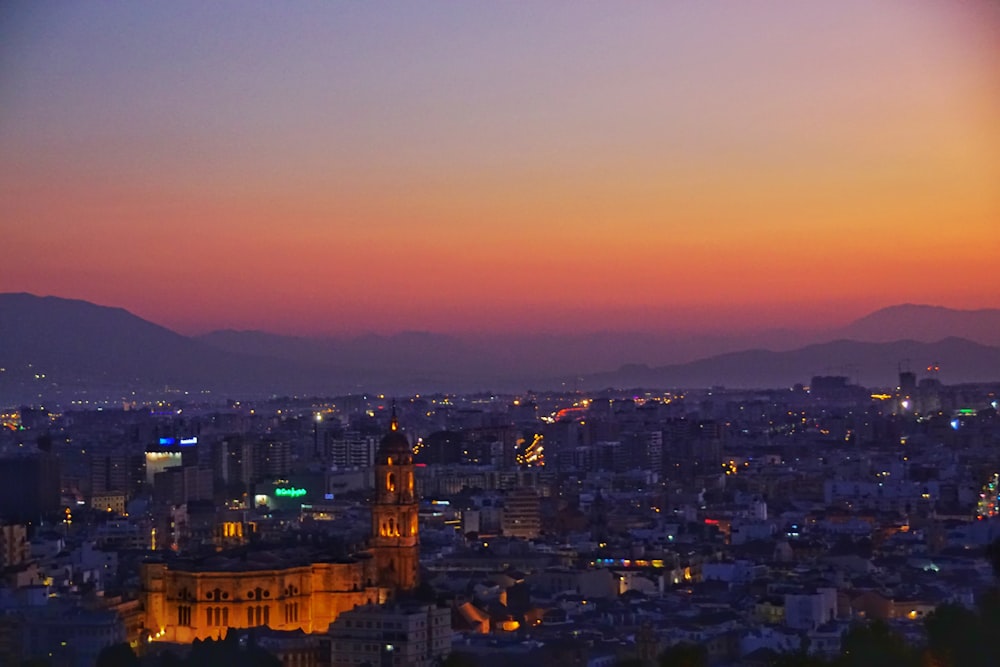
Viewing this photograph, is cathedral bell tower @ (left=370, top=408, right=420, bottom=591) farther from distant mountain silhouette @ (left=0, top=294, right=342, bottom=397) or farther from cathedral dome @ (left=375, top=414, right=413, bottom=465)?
distant mountain silhouette @ (left=0, top=294, right=342, bottom=397)

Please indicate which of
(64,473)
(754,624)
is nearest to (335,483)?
(64,473)

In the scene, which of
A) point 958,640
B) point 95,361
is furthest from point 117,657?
point 95,361

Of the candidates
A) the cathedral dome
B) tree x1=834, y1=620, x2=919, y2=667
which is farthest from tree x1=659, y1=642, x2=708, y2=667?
the cathedral dome

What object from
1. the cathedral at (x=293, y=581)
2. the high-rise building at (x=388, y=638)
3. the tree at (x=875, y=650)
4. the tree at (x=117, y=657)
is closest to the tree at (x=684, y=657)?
the tree at (x=875, y=650)

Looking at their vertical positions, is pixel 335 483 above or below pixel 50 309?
below

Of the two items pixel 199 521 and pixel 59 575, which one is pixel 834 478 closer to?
pixel 199 521

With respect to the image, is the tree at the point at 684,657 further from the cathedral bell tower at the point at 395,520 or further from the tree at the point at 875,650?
the cathedral bell tower at the point at 395,520
